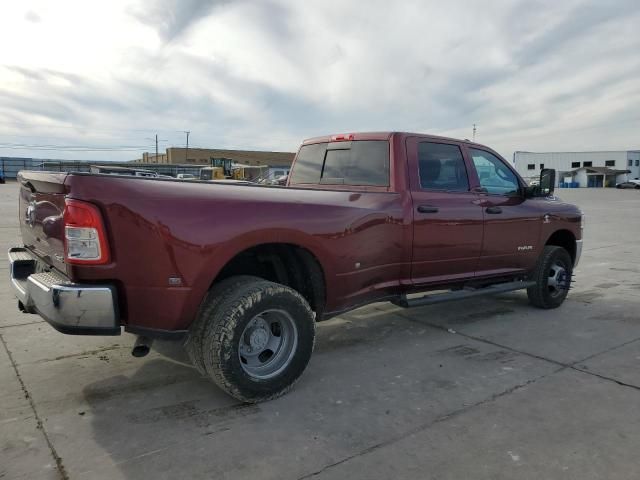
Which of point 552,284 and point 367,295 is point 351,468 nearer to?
point 367,295

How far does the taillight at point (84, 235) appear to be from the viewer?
2771mm

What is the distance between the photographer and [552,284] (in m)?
5.96

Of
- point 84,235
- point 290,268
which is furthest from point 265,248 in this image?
point 84,235

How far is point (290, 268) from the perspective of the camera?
3.88 metres

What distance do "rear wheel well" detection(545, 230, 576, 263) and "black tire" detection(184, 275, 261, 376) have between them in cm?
439

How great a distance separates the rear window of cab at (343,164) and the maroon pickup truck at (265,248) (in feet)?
0.05

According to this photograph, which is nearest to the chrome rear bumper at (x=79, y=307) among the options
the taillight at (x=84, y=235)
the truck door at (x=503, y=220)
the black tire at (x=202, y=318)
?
the taillight at (x=84, y=235)

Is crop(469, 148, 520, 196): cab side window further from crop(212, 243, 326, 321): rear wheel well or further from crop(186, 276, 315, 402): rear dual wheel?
crop(186, 276, 315, 402): rear dual wheel

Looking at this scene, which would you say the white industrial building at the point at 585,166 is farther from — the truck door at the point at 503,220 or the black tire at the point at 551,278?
the truck door at the point at 503,220

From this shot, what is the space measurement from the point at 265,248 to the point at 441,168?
212 cm

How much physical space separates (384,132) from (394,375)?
2.19 meters

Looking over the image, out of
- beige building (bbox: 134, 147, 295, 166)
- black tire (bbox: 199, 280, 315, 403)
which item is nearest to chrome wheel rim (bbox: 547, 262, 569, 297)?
black tire (bbox: 199, 280, 315, 403)

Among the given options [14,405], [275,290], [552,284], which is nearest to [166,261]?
[275,290]

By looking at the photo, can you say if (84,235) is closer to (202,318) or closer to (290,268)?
(202,318)
